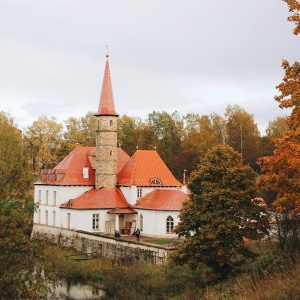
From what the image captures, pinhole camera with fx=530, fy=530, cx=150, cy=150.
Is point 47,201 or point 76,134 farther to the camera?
point 76,134

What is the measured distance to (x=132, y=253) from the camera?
33.7m

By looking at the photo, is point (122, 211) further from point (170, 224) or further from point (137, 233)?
point (170, 224)

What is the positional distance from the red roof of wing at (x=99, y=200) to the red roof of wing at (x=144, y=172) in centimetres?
134

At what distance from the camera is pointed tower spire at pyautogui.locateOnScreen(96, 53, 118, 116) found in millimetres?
44812

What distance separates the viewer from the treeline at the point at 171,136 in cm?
6869

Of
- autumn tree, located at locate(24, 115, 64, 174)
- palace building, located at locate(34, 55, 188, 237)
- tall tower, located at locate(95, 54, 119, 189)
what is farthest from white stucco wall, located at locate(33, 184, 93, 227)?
autumn tree, located at locate(24, 115, 64, 174)

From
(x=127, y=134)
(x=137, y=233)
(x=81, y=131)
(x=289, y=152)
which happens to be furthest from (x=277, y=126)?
(x=289, y=152)

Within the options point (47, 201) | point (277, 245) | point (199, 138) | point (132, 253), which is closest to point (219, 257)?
Answer: point (277, 245)

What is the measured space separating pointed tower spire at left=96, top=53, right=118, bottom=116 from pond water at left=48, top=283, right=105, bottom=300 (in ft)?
56.8

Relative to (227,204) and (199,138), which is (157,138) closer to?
(199,138)

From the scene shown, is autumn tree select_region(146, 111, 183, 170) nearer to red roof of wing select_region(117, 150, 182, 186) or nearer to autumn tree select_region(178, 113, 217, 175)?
autumn tree select_region(178, 113, 217, 175)

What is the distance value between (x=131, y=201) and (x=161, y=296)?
→ 18363 millimetres

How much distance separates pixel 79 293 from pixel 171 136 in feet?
161

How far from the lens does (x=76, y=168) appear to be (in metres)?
46.0
